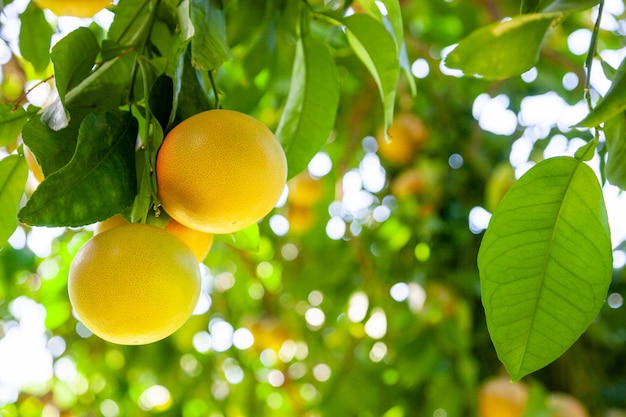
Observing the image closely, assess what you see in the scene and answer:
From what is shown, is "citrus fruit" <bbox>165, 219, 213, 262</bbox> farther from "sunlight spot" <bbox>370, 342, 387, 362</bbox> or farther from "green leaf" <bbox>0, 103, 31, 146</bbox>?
"sunlight spot" <bbox>370, 342, 387, 362</bbox>

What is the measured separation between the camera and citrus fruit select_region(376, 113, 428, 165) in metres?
2.05

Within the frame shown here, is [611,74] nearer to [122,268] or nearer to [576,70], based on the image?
[122,268]

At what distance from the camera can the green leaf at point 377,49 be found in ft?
2.33

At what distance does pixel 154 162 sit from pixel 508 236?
0.31 metres

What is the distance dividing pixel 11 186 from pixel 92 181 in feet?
0.56

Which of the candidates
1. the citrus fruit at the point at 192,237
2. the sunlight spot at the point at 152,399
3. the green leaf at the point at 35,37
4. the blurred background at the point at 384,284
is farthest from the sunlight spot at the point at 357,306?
the citrus fruit at the point at 192,237

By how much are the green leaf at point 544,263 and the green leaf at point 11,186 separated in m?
0.43

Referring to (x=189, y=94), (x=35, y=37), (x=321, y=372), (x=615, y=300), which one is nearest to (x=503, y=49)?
(x=189, y=94)

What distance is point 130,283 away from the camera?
532 millimetres

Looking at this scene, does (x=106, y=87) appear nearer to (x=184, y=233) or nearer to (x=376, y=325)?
(x=184, y=233)

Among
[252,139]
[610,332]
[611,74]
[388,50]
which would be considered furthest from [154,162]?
[610,332]

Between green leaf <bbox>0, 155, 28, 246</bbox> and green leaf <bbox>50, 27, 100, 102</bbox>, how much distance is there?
101 mm

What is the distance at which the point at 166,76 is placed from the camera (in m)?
0.63

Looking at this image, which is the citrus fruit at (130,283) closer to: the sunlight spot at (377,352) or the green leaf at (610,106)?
the green leaf at (610,106)
